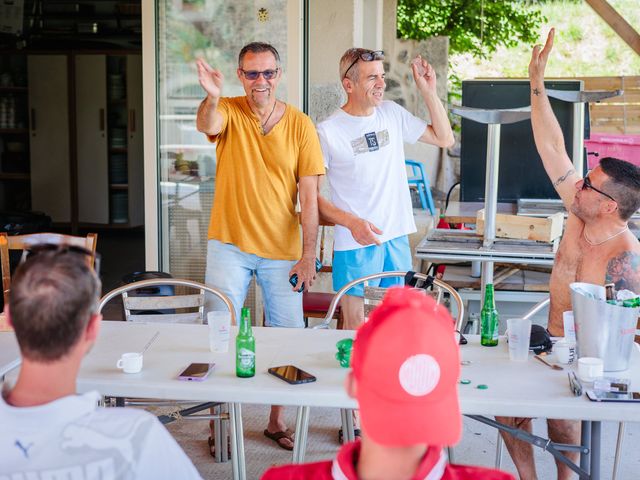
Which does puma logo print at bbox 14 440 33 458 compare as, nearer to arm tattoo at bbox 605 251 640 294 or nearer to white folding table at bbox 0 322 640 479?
white folding table at bbox 0 322 640 479

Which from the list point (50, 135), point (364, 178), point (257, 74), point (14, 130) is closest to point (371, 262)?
point (364, 178)

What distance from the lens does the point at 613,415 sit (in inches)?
90.7

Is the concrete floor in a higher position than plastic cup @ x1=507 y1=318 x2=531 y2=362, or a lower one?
lower

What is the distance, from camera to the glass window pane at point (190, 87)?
5.47 m

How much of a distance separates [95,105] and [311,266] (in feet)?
23.0

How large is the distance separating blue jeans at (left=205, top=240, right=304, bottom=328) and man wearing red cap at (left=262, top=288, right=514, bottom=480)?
99.7 inches

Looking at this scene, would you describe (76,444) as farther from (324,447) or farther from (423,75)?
(423,75)

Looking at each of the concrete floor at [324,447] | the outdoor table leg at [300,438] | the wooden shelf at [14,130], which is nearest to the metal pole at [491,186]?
the concrete floor at [324,447]

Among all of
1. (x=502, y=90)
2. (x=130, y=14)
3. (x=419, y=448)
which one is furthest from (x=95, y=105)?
(x=419, y=448)

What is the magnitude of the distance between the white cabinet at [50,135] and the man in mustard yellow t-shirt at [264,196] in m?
6.86

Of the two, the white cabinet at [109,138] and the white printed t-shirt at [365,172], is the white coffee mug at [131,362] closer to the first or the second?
the white printed t-shirt at [365,172]

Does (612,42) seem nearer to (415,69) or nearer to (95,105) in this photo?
(95,105)

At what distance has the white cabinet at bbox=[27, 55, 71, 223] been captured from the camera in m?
10.1

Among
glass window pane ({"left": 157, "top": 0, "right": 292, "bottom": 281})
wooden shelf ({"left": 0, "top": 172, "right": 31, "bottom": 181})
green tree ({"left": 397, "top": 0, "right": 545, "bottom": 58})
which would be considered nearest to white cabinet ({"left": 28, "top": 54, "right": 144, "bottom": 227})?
wooden shelf ({"left": 0, "top": 172, "right": 31, "bottom": 181})
